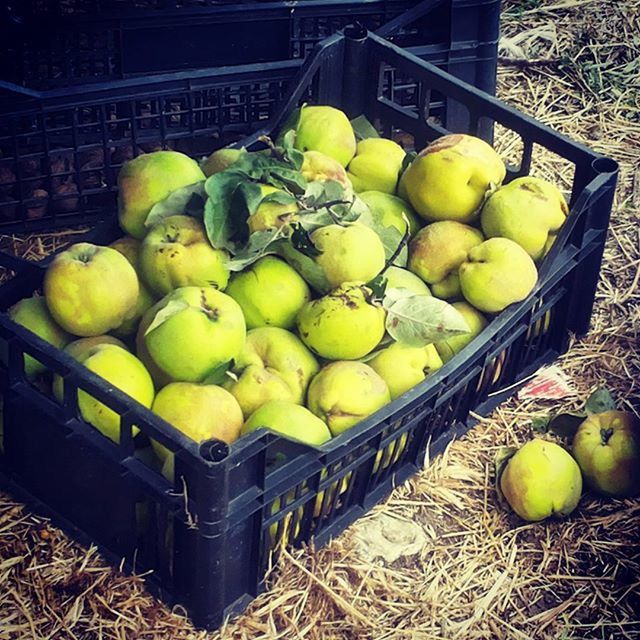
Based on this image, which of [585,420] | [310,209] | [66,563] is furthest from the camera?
[585,420]

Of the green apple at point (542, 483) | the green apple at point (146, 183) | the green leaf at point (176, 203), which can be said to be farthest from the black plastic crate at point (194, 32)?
the green apple at point (542, 483)

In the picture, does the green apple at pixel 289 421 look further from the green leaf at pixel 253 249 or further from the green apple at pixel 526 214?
the green apple at pixel 526 214

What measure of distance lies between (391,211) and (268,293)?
46 cm

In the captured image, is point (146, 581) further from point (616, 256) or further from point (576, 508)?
point (616, 256)

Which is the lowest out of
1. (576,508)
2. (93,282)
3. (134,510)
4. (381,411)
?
(576,508)

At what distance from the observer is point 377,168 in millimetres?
2727

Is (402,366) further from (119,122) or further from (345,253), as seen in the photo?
(119,122)

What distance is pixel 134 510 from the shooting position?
6.72 feet

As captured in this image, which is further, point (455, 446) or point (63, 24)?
point (63, 24)

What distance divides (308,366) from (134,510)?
17.9 inches

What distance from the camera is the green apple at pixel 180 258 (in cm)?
224

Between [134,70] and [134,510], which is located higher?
[134,70]

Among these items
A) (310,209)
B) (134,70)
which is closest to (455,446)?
(310,209)

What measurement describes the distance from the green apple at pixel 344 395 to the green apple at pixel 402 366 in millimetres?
61
